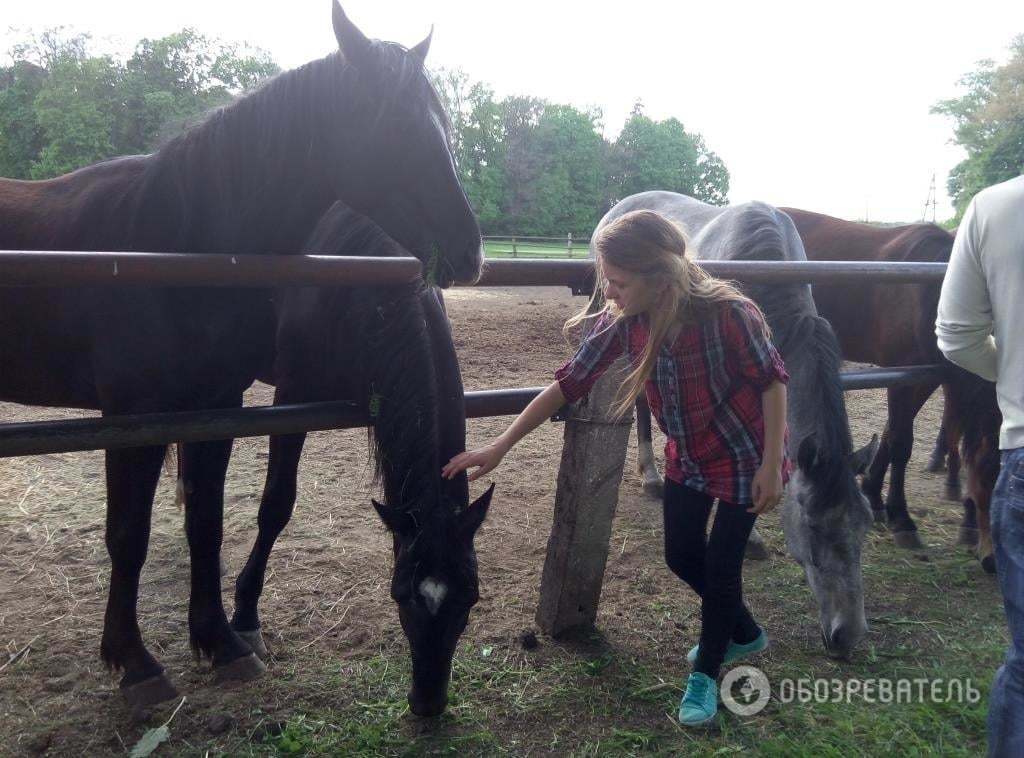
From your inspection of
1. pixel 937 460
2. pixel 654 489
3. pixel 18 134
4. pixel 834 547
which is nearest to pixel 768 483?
pixel 834 547

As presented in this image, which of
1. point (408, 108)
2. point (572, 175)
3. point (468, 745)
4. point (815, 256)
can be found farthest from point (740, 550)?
point (572, 175)

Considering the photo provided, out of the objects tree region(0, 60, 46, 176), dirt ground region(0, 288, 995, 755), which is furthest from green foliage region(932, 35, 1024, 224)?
tree region(0, 60, 46, 176)

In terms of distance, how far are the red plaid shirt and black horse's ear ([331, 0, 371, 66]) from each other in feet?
3.75

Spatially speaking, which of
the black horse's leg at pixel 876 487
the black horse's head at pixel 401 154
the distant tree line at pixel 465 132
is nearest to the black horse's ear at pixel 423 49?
the black horse's head at pixel 401 154

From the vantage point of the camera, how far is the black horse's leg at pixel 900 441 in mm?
3990

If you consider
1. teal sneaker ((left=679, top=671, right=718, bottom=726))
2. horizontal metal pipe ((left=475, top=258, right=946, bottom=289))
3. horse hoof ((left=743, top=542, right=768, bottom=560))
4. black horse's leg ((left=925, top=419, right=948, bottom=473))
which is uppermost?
horizontal metal pipe ((left=475, top=258, right=946, bottom=289))

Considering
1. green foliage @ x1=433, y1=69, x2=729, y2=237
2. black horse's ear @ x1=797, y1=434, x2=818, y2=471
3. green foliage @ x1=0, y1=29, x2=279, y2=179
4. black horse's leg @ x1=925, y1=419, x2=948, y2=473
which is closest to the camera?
black horse's ear @ x1=797, y1=434, x2=818, y2=471

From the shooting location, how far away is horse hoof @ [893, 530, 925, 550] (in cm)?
386

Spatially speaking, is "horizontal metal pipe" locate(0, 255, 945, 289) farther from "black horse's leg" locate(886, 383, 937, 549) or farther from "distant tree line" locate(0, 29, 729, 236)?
"distant tree line" locate(0, 29, 729, 236)

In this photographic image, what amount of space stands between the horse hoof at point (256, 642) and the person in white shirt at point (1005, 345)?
235 cm

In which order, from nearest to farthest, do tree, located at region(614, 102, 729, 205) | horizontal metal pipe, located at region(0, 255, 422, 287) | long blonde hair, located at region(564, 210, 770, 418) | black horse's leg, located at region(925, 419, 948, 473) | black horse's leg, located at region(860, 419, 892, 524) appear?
horizontal metal pipe, located at region(0, 255, 422, 287)
long blonde hair, located at region(564, 210, 770, 418)
black horse's leg, located at region(860, 419, 892, 524)
black horse's leg, located at region(925, 419, 948, 473)
tree, located at region(614, 102, 729, 205)

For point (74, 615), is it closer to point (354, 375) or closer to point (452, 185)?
point (354, 375)

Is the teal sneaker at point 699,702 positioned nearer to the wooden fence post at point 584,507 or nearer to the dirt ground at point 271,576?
the dirt ground at point 271,576

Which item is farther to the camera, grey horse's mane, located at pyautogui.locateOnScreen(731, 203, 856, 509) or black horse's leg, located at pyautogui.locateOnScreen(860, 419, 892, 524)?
black horse's leg, located at pyautogui.locateOnScreen(860, 419, 892, 524)
